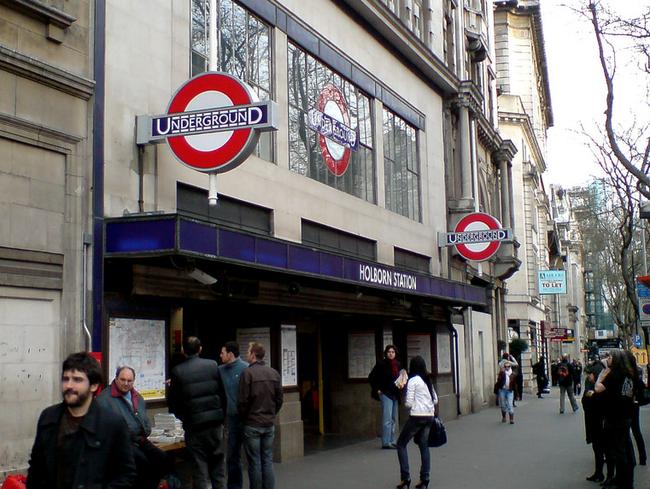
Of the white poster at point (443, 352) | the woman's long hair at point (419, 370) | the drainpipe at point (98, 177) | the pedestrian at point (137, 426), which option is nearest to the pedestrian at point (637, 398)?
the woman's long hair at point (419, 370)

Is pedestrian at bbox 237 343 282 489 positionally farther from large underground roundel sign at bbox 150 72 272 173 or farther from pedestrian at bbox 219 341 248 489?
large underground roundel sign at bbox 150 72 272 173

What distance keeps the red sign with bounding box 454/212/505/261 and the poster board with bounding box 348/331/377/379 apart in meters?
5.24

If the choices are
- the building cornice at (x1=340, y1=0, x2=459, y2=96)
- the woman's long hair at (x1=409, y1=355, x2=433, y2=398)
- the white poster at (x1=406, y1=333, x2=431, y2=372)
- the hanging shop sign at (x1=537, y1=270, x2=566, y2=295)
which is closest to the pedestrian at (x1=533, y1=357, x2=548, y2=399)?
the hanging shop sign at (x1=537, y1=270, x2=566, y2=295)

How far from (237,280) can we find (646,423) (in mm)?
13187

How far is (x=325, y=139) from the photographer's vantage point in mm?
18359

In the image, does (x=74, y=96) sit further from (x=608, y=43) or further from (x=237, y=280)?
(x=608, y=43)

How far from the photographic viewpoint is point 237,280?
542 inches

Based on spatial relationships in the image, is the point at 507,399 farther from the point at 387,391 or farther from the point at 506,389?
the point at 387,391

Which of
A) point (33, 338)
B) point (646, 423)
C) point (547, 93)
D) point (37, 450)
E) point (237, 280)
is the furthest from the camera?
point (547, 93)

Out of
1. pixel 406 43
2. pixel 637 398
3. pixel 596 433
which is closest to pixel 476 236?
pixel 406 43

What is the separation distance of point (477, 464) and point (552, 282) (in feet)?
111

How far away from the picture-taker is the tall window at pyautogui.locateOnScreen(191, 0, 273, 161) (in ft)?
46.4

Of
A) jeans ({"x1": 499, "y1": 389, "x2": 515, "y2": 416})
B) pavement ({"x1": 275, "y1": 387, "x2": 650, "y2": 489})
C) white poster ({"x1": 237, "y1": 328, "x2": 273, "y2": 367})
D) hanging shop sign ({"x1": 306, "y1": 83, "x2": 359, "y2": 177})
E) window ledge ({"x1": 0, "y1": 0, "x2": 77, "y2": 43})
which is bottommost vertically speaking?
pavement ({"x1": 275, "y1": 387, "x2": 650, "y2": 489})

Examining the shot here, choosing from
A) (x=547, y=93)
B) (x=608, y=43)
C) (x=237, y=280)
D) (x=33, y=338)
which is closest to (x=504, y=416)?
(x=608, y=43)
